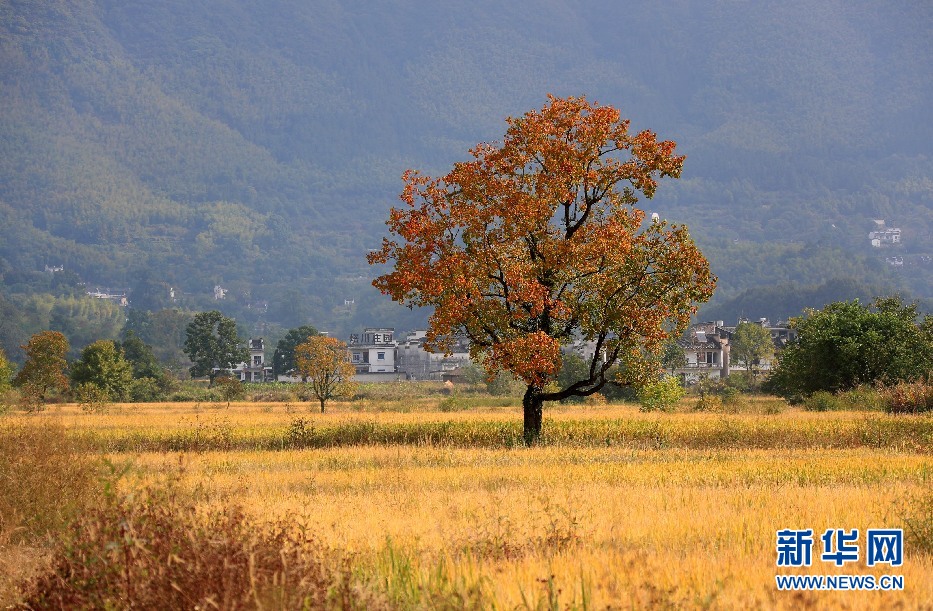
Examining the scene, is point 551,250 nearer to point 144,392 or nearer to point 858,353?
point 858,353

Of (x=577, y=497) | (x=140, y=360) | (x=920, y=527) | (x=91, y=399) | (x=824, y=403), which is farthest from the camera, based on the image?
(x=140, y=360)

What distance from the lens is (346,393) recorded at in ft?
260

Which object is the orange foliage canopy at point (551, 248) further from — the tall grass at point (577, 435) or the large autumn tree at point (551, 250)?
the tall grass at point (577, 435)

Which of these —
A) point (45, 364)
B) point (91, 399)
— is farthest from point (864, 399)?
point (45, 364)

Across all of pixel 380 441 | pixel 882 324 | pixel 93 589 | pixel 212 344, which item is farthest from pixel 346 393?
pixel 212 344

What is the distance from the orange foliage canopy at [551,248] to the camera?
→ 110ft

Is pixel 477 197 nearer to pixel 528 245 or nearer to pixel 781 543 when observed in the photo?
pixel 528 245

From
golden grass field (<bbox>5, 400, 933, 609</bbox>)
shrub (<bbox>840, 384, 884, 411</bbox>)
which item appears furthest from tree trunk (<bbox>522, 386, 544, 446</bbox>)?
shrub (<bbox>840, 384, 884, 411</bbox>)

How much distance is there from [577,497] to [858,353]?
137ft

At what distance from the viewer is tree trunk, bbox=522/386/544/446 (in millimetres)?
34906

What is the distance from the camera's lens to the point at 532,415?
35.5 metres

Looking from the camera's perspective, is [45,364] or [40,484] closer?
[40,484]

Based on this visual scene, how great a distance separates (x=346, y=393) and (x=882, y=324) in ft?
118

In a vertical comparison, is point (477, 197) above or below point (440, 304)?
above
